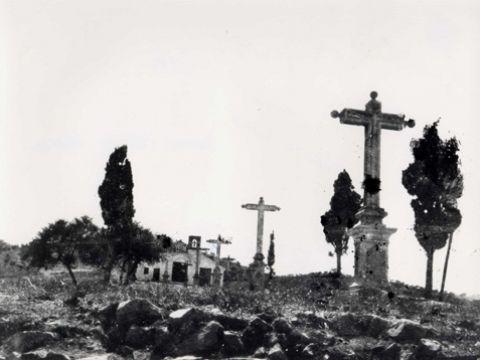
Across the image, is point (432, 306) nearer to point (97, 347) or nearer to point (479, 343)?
point (479, 343)

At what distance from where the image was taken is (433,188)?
2533 centimetres

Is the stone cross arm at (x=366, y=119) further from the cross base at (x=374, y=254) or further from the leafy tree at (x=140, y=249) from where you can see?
the leafy tree at (x=140, y=249)

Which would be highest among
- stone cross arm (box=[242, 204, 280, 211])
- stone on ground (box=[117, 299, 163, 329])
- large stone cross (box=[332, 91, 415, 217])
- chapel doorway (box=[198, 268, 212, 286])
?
large stone cross (box=[332, 91, 415, 217])

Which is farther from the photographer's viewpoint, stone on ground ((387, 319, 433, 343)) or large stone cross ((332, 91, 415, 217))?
large stone cross ((332, 91, 415, 217))

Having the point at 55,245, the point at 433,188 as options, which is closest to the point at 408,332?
the point at 433,188

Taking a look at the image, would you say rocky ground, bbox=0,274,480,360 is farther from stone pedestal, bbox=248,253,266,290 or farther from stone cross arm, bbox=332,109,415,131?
stone pedestal, bbox=248,253,266,290

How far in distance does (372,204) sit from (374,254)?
1638 mm

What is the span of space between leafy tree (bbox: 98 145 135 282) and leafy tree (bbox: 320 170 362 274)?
11337mm

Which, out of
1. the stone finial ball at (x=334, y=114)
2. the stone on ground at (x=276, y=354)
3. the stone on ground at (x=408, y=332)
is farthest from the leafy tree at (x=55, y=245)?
the stone on ground at (x=408, y=332)

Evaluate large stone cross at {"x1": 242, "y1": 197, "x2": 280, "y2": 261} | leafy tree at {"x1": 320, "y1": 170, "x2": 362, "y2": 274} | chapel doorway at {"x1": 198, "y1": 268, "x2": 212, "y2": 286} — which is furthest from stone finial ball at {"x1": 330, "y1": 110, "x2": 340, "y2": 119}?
chapel doorway at {"x1": 198, "y1": 268, "x2": 212, "y2": 286}

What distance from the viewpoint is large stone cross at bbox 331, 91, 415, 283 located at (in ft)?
57.0

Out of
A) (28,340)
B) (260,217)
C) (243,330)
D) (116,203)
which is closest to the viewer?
(28,340)

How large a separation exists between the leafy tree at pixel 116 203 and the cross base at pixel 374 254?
14431mm

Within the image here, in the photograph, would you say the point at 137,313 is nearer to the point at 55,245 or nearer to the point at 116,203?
the point at 116,203
